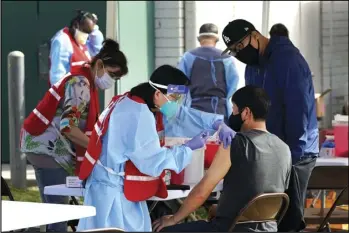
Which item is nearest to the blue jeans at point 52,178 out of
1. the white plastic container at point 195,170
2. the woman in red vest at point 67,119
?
the woman in red vest at point 67,119

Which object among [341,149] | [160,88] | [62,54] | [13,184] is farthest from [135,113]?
[13,184]

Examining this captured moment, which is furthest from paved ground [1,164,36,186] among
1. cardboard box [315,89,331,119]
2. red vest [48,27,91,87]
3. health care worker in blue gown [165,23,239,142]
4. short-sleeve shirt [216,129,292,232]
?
short-sleeve shirt [216,129,292,232]

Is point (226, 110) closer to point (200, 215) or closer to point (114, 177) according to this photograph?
point (200, 215)

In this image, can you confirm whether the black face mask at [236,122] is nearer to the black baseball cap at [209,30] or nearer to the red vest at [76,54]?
the black baseball cap at [209,30]

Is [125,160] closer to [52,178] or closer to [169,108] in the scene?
[169,108]

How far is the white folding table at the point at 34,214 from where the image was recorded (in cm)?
495

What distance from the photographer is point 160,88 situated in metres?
6.16

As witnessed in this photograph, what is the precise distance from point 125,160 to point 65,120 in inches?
46.6

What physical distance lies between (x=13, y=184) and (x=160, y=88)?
539 cm

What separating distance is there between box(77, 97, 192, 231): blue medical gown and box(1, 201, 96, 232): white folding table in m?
0.66

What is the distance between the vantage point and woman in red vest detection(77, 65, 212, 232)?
6016mm

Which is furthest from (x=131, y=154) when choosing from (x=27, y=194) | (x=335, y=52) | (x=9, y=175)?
(x=335, y=52)

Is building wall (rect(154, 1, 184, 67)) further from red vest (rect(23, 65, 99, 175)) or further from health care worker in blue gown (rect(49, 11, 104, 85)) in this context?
red vest (rect(23, 65, 99, 175))

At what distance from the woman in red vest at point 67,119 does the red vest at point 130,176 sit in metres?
0.97
